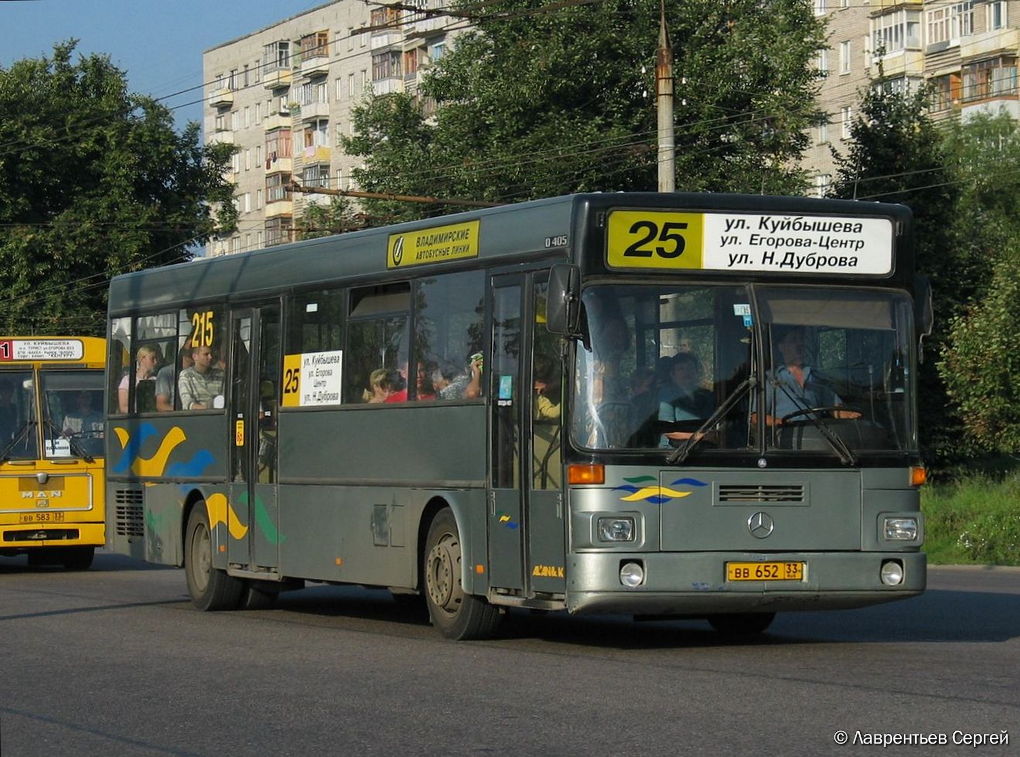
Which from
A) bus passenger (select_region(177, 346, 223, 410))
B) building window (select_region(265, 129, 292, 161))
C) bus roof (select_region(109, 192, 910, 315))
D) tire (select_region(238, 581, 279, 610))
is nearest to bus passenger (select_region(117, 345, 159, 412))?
bus roof (select_region(109, 192, 910, 315))

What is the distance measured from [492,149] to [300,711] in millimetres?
38244

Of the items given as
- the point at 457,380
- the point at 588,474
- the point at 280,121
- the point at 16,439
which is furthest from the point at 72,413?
the point at 280,121

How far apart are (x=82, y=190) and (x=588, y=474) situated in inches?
1881

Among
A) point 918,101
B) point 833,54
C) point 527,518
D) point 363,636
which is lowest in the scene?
point 363,636

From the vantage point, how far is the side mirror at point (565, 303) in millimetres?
12359

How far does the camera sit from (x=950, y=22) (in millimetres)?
72688

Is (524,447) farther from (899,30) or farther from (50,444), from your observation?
(899,30)

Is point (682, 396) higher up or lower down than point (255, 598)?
higher up

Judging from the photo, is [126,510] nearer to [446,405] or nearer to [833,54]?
[446,405]

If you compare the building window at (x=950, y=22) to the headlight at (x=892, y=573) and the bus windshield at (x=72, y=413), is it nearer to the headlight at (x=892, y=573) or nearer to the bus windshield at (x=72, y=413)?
the bus windshield at (x=72, y=413)

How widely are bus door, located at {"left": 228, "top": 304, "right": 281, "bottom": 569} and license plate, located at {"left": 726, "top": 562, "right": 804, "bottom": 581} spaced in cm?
527

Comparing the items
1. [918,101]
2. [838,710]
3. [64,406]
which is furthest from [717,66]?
[838,710]

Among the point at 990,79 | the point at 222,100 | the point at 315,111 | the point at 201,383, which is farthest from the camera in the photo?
the point at 222,100

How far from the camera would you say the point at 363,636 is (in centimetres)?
1471
